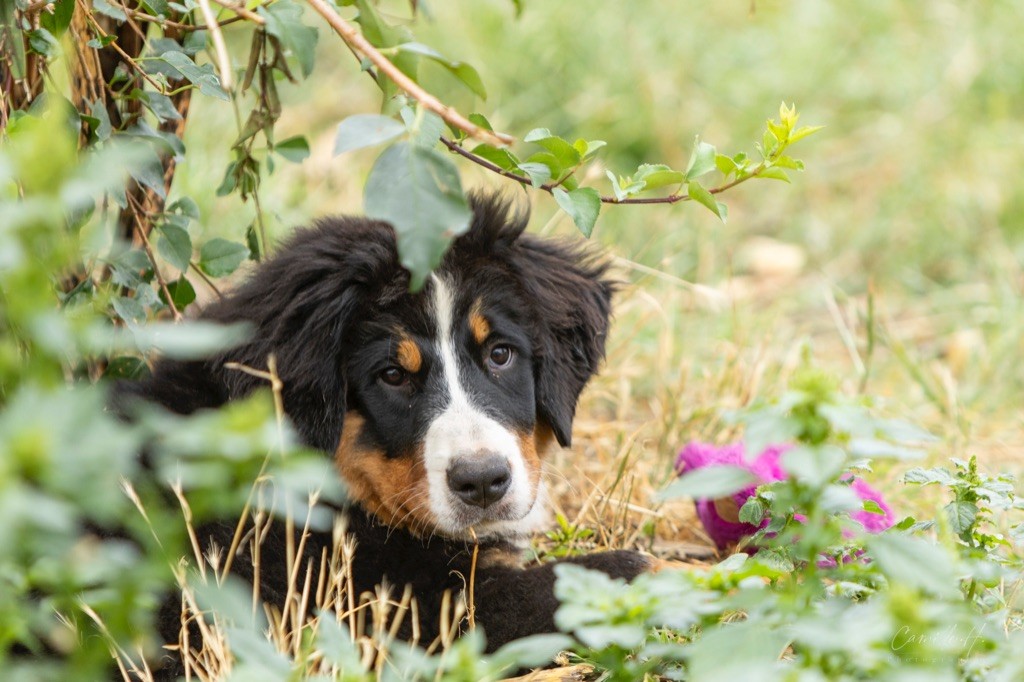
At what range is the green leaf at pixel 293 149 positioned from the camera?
3369 mm

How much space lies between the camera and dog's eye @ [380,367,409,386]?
3254 mm

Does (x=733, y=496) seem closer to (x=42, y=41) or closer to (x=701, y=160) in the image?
(x=701, y=160)

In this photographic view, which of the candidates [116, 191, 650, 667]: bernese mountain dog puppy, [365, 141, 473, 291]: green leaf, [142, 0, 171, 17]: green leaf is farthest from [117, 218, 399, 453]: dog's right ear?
[365, 141, 473, 291]: green leaf

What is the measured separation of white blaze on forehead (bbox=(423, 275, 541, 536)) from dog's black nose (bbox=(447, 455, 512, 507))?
16mm

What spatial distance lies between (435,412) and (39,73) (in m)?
1.47

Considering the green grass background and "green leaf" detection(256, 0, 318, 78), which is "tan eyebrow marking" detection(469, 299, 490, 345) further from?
the green grass background

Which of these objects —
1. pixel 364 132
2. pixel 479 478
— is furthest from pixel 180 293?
pixel 364 132

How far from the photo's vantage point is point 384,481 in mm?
3205

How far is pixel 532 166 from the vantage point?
2604mm

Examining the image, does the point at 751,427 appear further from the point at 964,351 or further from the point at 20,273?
the point at 964,351

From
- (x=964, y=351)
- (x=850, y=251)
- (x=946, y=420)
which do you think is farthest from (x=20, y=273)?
(x=850, y=251)

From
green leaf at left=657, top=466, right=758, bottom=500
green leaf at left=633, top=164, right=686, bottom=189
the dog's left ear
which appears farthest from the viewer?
the dog's left ear

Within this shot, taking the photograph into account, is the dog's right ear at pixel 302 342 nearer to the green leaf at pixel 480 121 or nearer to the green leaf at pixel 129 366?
the green leaf at pixel 129 366

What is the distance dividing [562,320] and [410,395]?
56 centimetres
